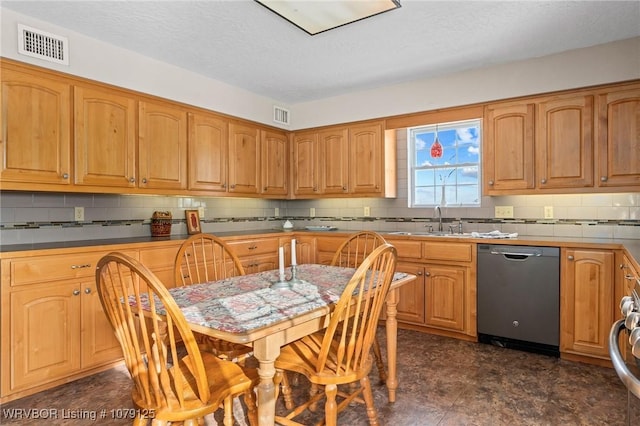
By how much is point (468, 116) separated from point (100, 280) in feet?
10.9

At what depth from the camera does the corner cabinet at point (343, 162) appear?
13.6ft

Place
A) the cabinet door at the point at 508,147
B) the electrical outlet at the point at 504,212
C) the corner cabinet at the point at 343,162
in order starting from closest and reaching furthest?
1. the cabinet door at the point at 508,147
2. the electrical outlet at the point at 504,212
3. the corner cabinet at the point at 343,162

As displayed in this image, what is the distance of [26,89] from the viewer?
2537 mm

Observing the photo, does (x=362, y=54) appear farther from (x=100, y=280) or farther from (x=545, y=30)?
(x=100, y=280)

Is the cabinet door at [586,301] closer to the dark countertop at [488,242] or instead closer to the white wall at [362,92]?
the dark countertop at [488,242]

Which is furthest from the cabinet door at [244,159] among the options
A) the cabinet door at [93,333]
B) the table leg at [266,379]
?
the table leg at [266,379]

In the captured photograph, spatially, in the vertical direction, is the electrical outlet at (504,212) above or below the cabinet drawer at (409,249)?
above

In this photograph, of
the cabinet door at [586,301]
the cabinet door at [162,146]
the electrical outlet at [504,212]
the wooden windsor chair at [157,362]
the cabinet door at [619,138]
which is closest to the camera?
the wooden windsor chair at [157,362]

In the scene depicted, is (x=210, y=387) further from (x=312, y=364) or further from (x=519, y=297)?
(x=519, y=297)

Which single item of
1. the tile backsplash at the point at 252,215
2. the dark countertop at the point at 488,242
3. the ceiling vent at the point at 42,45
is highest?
the ceiling vent at the point at 42,45

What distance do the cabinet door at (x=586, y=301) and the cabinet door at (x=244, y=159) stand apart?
3005mm

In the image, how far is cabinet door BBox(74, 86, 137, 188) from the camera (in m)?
2.80

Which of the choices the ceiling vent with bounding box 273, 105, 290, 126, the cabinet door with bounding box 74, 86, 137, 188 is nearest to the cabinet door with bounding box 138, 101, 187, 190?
the cabinet door with bounding box 74, 86, 137, 188

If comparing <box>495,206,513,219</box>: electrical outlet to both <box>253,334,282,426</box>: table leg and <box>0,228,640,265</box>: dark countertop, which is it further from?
<box>253,334,282,426</box>: table leg
